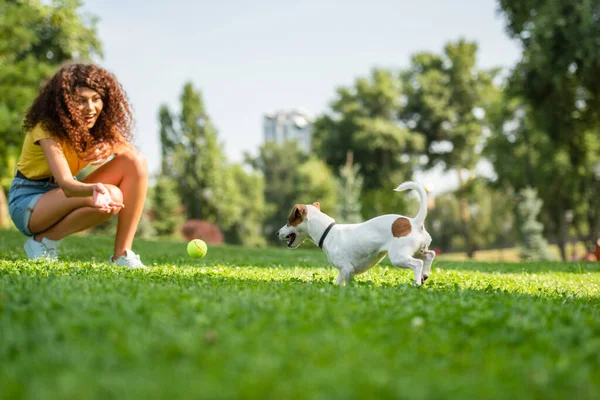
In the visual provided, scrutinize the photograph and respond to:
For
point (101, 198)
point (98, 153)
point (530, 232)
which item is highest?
point (98, 153)

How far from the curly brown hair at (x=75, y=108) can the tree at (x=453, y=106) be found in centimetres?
3679

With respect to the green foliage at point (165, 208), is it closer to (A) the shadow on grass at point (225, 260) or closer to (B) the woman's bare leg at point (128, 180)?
(A) the shadow on grass at point (225, 260)

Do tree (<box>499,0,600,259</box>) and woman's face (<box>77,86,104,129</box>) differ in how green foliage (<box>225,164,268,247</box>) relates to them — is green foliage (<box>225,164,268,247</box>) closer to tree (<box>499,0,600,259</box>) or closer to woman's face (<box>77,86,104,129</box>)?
tree (<box>499,0,600,259</box>)

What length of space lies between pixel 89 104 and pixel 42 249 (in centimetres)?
179

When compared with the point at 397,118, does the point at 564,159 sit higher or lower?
lower

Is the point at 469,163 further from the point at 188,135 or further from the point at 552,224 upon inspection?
the point at 188,135

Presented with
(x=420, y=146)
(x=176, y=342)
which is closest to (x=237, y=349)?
(x=176, y=342)

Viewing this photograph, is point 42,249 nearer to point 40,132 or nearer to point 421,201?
point 40,132

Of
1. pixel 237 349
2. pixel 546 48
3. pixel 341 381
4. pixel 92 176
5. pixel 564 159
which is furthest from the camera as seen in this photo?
pixel 564 159

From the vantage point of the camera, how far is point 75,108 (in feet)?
17.6

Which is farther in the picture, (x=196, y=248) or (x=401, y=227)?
(x=196, y=248)

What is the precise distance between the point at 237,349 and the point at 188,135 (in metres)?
41.9

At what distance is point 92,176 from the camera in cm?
598

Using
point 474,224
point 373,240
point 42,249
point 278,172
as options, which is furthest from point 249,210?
point 373,240
